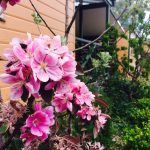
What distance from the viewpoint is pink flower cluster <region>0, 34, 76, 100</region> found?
4.78 feet

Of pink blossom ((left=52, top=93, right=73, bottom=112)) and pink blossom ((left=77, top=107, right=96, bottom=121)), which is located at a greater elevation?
pink blossom ((left=52, top=93, right=73, bottom=112))

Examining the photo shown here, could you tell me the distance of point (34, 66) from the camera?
57.1 inches

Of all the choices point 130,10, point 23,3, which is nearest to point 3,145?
point 23,3

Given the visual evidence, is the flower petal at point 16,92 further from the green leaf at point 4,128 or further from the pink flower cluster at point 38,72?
the green leaf at point 4,128

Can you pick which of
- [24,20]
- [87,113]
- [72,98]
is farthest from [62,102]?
[24,20]

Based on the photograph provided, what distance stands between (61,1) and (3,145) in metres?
5.91

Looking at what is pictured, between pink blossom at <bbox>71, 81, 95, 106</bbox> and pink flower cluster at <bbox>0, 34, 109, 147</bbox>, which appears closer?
pink flower cluster at <bbox>0, 34, 109, 147</bbox>

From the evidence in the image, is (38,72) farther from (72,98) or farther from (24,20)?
(24,20)

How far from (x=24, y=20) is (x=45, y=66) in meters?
4.18

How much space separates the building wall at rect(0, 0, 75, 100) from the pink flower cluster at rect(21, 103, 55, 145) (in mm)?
2902

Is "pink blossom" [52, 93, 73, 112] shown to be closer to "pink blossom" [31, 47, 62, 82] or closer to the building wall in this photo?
"pink blossom" [31, 47, 62, 82]

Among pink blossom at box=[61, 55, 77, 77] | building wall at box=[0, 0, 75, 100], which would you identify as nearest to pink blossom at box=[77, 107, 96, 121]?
pink blossom at box=[61, 55, 77, 77]

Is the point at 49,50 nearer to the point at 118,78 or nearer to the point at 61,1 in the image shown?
the point at 61,1

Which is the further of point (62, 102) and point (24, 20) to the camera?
point (24, 20)
